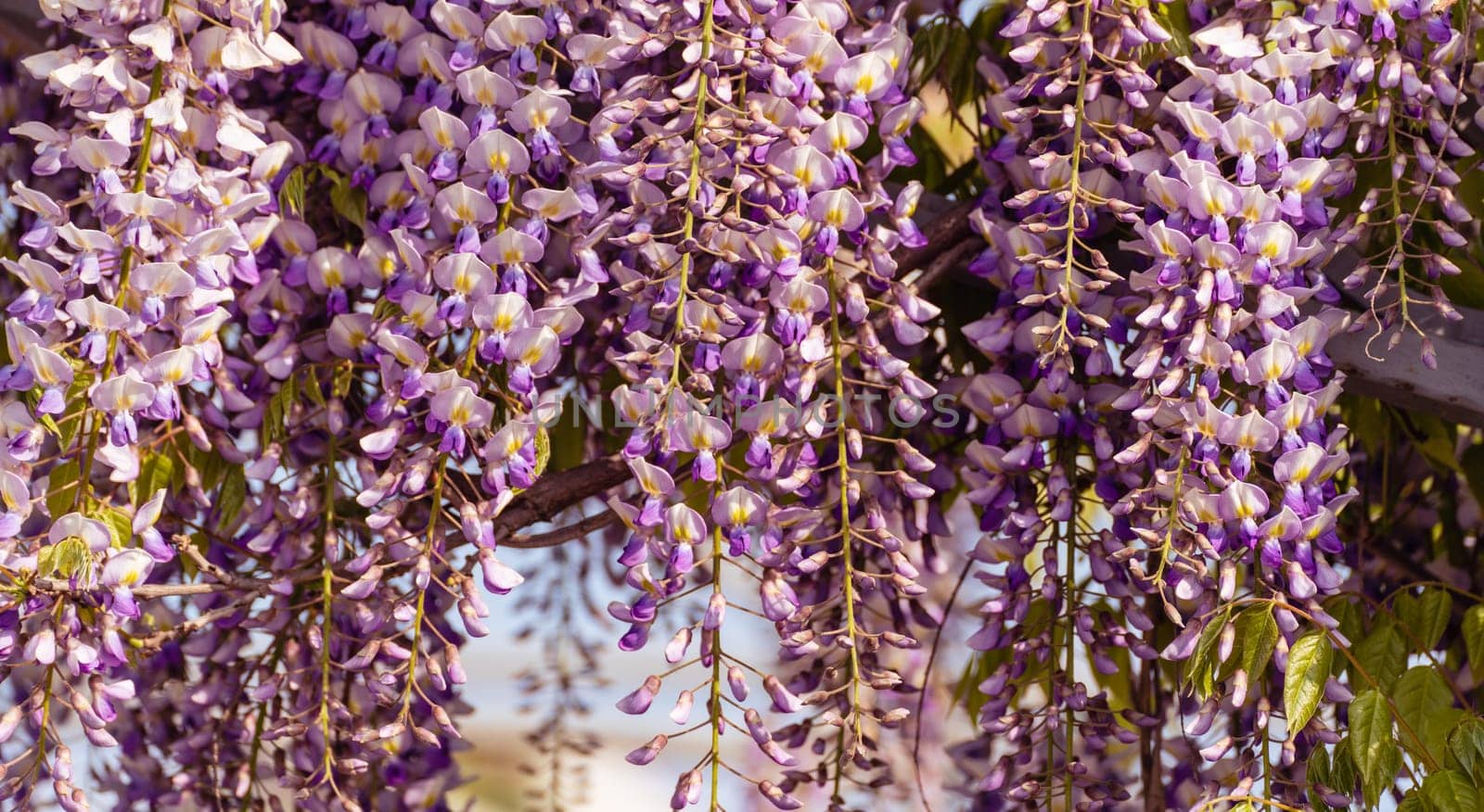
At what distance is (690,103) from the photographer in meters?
0.93

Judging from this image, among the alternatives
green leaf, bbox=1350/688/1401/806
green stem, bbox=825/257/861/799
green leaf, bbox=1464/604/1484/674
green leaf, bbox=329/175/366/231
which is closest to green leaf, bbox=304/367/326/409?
green leaf, bbox=329/175/366/231

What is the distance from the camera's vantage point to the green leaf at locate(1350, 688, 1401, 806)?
88 cm

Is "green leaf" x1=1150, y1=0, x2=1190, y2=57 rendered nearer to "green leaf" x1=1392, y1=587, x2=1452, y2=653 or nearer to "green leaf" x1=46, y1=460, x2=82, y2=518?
"green leaf" x1=1392, y1=587, x2=1452, y2=653

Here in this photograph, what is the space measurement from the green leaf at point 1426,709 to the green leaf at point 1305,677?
78 mm

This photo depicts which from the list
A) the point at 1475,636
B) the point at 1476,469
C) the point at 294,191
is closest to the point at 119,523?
the point at 294,191

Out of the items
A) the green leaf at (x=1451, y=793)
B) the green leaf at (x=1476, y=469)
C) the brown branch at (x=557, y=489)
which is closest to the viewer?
the green leaf at (x=1451, y=793)

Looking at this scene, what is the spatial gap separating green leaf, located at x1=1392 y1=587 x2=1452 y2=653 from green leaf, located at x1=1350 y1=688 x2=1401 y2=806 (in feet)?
0.38

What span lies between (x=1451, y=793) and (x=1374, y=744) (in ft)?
Result: 0.17

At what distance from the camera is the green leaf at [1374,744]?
88 centimetres

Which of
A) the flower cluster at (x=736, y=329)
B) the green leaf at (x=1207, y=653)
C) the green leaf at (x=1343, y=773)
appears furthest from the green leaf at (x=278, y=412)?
the green leaf at (x=1343, y=773)

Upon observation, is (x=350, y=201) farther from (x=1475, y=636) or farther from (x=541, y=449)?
(x=1475, y=636)

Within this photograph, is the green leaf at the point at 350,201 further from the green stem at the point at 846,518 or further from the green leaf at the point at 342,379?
the green stem at the point at 846,518

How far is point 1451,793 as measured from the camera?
34.4 inches

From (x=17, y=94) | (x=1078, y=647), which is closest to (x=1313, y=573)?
(x=1078, y=647)
